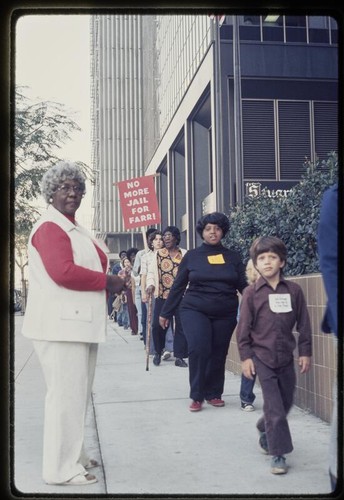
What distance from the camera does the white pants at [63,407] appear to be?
148 inches

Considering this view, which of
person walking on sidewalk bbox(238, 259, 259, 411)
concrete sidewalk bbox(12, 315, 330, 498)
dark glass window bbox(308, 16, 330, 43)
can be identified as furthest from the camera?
dark glass window bbox(308, 16, 330, 43)

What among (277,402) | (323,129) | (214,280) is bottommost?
(277,402)

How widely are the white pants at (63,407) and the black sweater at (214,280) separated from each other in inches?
93.8

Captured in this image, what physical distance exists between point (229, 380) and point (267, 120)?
15.3m

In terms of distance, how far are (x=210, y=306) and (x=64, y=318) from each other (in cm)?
254

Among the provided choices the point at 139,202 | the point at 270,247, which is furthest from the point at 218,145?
the point at 270,247

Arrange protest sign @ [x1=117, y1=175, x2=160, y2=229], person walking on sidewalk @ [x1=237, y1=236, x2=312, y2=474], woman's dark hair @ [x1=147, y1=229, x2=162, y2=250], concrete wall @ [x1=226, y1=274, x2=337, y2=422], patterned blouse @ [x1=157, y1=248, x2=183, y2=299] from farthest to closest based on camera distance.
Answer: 1. protest sign @ [x1=117, y1=175, x2=160, y2=229]
2. woman's dark hair @ [x1=147, y1=229, x2=162, y2=250]
3. patterned blouse @ [x1=157, y1=248, x2=183, y2=299]
4. concrete wall @ [x1=226, y1=274, x2=337, y2=422]
5. person walking on sidewalk @ [x1=237, y1=236, x2=312, y2=474]

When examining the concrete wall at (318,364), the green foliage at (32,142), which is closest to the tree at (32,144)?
the green foliage at (32,142)

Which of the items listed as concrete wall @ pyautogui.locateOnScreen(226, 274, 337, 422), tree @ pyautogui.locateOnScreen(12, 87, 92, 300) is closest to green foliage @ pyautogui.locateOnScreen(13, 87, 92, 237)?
tree @ pyautogui.locateOnScreen(12, 87, 92, 300)

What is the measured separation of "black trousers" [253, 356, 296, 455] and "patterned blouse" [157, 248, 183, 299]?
4961 mm

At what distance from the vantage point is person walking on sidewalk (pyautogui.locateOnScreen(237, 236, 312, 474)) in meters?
4.14

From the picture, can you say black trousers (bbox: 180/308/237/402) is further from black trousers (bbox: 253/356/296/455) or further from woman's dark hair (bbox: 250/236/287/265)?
woman's dark hair (bbox: 250/236/287/265)

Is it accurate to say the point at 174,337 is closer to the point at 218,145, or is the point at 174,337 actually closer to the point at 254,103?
the point at 218,145

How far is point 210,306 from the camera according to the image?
6109 millimetres
